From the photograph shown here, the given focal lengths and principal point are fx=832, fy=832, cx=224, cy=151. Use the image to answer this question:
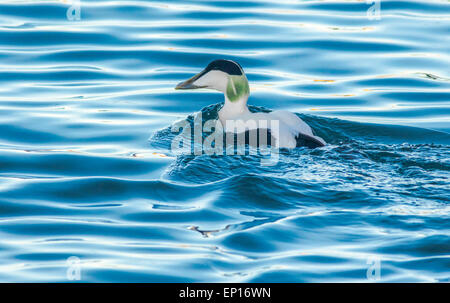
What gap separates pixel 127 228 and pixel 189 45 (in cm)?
561

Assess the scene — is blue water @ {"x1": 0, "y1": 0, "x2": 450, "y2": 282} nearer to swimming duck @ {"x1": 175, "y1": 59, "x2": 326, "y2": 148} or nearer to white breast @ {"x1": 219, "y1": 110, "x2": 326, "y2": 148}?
white breast @ {"x1": 219, "y1": 110, "x2": 326, "y2": 148}

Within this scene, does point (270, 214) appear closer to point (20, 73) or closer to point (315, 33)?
point (20, 73)

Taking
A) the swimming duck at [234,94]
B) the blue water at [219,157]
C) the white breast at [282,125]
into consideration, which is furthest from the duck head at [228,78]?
the blue water at [219,157]

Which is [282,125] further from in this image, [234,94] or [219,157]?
[234,94]

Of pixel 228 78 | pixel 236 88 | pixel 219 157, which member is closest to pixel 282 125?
pixel 219 157

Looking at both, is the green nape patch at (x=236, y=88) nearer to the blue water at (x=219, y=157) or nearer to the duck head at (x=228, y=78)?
the duck head at (x=228, y=78)

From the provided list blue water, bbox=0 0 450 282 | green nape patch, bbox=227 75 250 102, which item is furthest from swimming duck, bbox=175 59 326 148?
blue water, bbox=0 0 450 282

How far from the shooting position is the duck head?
7734mm

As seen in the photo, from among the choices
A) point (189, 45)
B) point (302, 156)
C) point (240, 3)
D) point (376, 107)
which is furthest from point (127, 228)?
point (240, 3)

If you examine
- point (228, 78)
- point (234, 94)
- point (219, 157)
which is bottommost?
point (219, 157)

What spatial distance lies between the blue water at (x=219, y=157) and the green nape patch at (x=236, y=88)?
695mm

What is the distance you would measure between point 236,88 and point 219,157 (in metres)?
1.09

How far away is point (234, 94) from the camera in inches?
305

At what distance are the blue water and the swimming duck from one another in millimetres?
387
